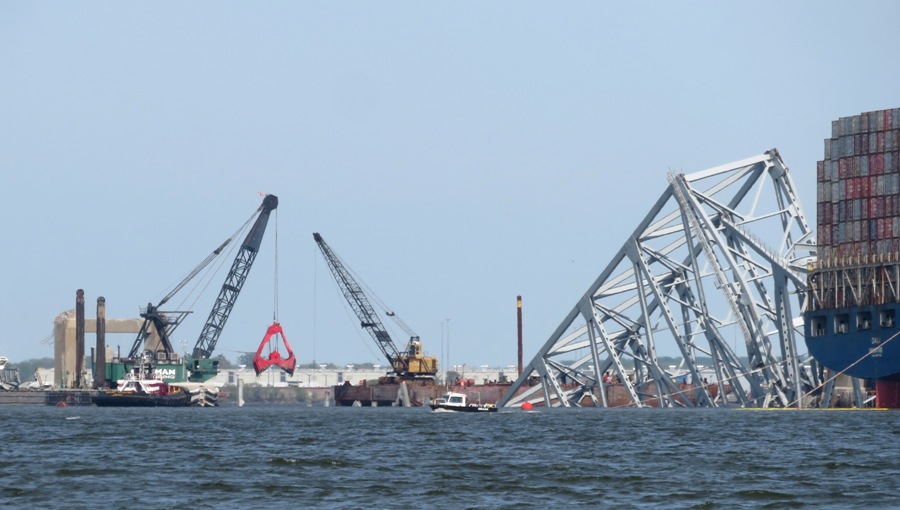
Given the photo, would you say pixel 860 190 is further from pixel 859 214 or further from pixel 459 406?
pixel 459 406

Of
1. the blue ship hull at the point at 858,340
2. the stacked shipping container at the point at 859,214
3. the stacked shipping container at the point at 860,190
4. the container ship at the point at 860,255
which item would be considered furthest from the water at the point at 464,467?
the stacked shipping container at the point at 860,190

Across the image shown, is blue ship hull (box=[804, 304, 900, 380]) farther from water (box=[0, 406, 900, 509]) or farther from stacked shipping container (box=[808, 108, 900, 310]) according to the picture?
water (box=[0, 406, 900, 509])

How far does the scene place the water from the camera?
5941 centimetres

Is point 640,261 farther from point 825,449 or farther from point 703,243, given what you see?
point 825,449

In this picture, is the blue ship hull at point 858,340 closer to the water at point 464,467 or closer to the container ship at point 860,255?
the container ship at point 860,255

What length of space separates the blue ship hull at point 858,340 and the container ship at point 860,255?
Result: 9 centimetres

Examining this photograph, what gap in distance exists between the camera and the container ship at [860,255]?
13675cm

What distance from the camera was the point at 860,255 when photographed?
140 meters

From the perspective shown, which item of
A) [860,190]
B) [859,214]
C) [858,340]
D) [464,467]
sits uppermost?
[860,190]

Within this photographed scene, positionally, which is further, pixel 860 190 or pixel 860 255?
pixel 860 190

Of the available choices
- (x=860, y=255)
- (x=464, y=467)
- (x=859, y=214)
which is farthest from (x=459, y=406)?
(x=464, y=467)

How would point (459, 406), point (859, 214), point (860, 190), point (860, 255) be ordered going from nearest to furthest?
1. point (860, 255)
2. point (860, 190)
3. point (859, 214)
4. point (459, 406)

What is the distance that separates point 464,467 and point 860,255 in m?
76.1

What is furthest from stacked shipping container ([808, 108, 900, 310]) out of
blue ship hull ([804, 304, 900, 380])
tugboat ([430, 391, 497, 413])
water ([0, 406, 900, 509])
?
tugboat ([430, 391, 497, 413])
